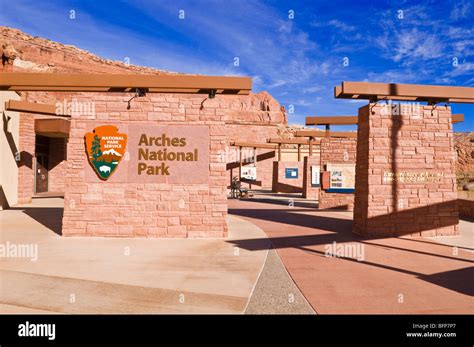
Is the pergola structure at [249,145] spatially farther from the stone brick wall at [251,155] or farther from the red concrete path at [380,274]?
the red concrete path at [380,274]

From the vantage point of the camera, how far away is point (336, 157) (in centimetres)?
1673

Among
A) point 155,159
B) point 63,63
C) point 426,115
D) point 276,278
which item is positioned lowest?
point 276,278

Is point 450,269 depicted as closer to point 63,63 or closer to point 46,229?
point 46,229

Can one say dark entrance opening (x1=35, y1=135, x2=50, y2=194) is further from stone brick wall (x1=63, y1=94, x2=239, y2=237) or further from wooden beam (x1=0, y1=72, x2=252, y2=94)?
stone brick wall (x1=63, y1=94, x2=239, y2=237)

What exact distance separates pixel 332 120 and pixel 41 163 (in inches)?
825

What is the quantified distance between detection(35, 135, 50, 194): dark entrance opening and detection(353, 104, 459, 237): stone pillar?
22.2 meters

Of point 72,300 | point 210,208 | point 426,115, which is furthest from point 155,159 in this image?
point 426,115

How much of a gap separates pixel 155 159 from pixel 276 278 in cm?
536

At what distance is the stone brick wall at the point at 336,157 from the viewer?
16.7 meters

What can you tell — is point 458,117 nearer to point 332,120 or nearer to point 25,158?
point 332,120

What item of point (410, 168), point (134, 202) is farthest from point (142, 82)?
point (410, 168)

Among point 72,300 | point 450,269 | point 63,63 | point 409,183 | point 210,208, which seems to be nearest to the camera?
point 72,300

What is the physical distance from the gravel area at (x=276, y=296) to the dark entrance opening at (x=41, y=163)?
2195 cm

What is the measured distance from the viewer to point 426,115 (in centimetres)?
986
